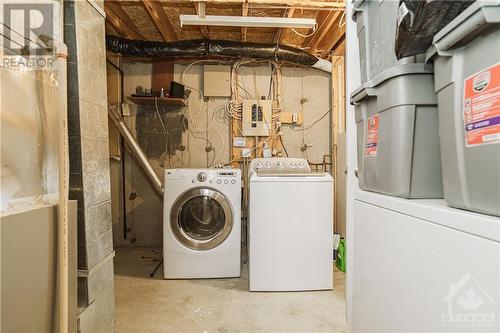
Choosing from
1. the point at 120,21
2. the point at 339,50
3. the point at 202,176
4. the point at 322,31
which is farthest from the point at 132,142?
the point at 339,50

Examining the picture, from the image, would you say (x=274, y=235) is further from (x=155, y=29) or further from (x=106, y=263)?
(x=155, y=29)

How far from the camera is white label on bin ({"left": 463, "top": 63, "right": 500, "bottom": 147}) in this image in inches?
20.1

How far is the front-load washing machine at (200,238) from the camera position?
7.82 ft

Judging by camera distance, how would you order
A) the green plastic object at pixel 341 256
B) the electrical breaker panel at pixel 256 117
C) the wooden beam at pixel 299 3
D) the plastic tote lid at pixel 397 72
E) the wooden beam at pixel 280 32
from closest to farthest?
the plastic tote lid at pixel 397 72, the wooden beam at pixel 299 3, the wooden beam at pixel 280 32, the green plastic object at pixel 341 256, the electrical breaker panel at pixel 256 117

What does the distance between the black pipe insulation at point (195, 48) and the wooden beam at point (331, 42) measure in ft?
1.52

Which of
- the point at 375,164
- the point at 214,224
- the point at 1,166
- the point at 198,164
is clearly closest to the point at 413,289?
the point at 375,164

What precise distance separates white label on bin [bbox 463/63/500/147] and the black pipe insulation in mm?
2669

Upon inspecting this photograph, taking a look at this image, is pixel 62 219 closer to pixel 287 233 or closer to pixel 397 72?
pixel 397 72

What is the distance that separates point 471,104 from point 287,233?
68.7 inches

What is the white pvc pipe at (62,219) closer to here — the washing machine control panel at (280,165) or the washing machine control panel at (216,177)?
the washing machine control panel at (216,177)

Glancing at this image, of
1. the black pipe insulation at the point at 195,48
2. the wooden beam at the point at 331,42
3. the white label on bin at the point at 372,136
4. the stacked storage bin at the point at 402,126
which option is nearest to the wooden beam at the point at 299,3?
the wooden beam at the point at 331,42

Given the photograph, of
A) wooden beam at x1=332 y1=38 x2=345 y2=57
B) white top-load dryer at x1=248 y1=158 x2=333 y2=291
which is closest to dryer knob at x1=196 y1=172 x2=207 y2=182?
white top-load dryer at x1=248 y1=158 x2=333 y2=291

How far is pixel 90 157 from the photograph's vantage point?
4.51 ft

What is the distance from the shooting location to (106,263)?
1503 millimetres
